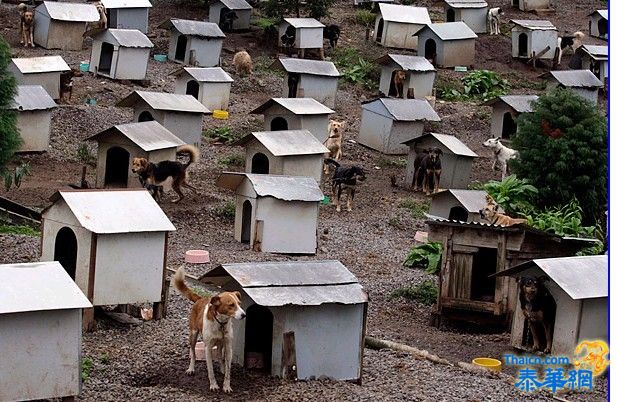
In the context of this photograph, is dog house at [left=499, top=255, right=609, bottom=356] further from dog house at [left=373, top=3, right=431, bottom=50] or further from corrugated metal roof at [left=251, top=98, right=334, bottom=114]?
dog house at [left=373, top=3, right=431, bottom=50]

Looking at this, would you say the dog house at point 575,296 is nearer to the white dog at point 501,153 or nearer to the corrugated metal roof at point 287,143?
the corrugated metal roof at point 287,143

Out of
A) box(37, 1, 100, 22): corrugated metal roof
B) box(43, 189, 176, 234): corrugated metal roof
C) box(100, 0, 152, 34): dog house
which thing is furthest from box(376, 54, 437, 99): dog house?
box(43, 189, 176, 234): corrugated metal roof

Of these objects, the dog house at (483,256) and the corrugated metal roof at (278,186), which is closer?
the dog house at (483,256)

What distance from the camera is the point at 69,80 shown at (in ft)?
112

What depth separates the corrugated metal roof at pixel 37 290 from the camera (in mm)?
14492

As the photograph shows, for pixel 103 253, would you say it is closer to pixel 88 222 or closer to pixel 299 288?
pixel 88 222

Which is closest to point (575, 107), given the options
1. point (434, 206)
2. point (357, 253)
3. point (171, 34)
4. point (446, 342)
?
point (434, 206)

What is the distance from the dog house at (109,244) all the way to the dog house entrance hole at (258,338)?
Answer: 2.14 metres

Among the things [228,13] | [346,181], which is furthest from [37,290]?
[228,13]

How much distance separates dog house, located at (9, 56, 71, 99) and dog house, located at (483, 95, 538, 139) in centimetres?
1142

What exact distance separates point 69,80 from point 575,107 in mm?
12746

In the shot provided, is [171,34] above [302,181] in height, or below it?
above

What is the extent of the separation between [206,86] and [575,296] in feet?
→ 62.4

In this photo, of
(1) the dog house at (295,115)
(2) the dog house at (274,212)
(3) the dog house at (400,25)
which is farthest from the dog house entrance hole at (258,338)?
(3) the dog house at (400,25)
